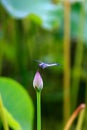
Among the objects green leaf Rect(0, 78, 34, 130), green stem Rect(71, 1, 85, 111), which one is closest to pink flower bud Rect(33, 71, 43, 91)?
green leaf Rect(0, 78, 34, 130)

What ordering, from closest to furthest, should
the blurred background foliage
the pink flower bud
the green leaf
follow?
the pink flower bud → the green leaf → the blurred background foliage

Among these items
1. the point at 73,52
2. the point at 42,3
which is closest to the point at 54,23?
the point at 42,3

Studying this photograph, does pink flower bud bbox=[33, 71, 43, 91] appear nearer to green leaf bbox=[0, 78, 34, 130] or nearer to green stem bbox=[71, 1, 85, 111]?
green leaf bbox=[0, 78, 34, 130]

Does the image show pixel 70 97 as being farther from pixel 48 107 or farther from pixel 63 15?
pixel 63 15

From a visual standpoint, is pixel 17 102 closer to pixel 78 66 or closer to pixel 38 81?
pixel 38 81

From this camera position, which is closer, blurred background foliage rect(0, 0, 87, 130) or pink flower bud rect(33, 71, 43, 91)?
pink flower bud rect(33, 71, 43, 91)
